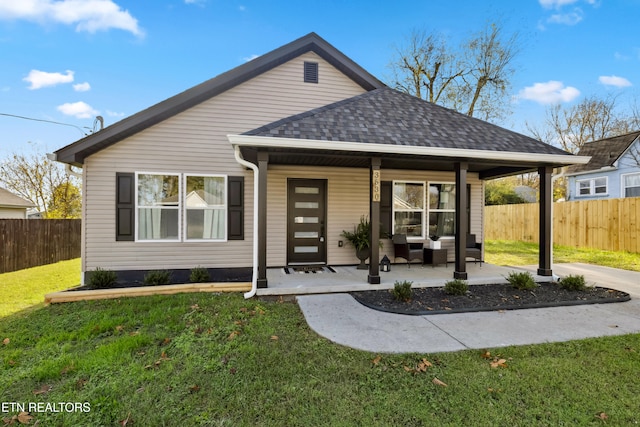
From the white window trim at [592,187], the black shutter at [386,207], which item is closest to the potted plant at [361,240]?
the black shutter at [386,207]

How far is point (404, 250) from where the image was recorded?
728 cm

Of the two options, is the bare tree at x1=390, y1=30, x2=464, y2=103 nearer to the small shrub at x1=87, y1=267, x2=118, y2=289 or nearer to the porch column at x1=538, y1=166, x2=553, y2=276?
the porch column at x1=538, y1=166, x2=553, y2=276

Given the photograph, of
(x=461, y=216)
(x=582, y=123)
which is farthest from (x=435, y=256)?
(x=582, y=123)

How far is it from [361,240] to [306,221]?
4.73 feet

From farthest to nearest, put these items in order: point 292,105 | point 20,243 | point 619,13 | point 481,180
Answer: point 619,13
point 20,243
point 481,180
point 292,105

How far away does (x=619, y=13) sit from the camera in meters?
12.0

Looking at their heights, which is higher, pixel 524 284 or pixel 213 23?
pixel 213 23

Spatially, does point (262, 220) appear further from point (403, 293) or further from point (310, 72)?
point (310, 72)

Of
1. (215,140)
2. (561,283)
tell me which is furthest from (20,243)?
(561,283)

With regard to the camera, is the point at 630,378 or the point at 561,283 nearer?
the point at 630,378

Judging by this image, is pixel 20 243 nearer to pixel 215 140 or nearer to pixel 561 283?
pixel 215 140

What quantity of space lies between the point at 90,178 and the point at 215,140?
2602 mm

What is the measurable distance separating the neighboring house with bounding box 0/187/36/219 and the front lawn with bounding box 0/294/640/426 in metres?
15.8

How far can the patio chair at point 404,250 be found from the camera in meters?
7.12
